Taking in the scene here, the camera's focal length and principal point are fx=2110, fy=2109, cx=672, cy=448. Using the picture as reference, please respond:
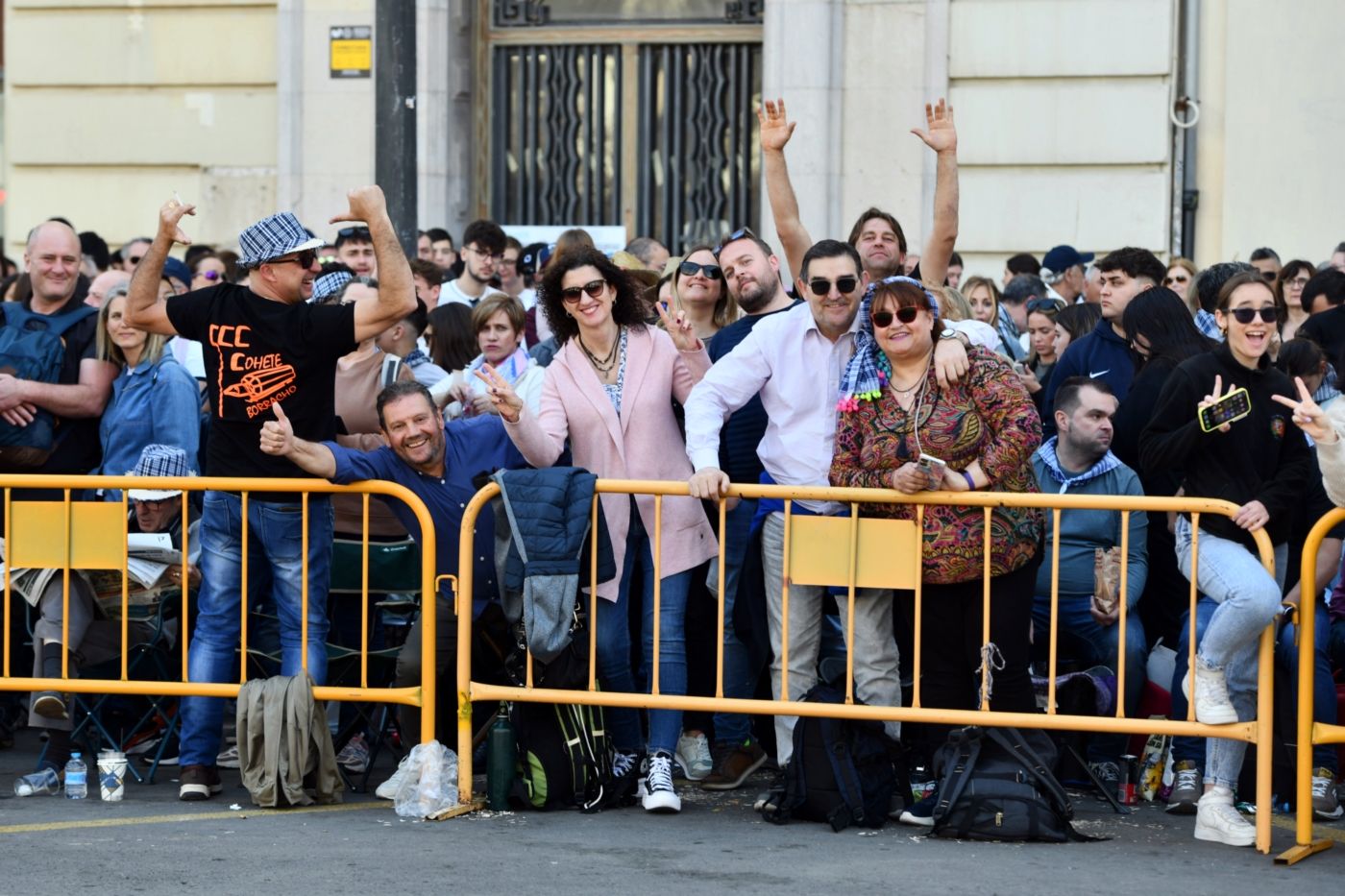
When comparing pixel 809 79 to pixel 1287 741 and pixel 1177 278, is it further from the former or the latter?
pixel 1287 741

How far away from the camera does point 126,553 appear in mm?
8125

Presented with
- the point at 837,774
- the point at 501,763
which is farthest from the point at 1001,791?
the point at 501,763

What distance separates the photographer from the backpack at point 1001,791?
7.26 meters

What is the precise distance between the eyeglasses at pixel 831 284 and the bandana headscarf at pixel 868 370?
0.26 ft

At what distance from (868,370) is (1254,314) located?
140 centimetres

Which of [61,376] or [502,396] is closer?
[502,396]

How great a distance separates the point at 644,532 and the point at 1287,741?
2500mm

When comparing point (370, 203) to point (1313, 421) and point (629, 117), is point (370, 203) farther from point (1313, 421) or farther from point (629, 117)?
point (629, 117)

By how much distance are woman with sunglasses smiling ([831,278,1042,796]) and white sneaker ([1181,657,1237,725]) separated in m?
0.59

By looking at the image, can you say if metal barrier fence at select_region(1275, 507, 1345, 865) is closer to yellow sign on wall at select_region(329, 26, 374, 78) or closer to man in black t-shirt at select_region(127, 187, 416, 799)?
man in black t-shirt at select_region(127, 187, 416, 799)

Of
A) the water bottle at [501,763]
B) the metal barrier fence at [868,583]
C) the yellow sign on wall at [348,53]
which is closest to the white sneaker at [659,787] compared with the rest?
the metal barrier fence at [868,583]

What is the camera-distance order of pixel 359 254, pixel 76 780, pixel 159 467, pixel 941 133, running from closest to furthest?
pixel 76 780 < pixel 159 467 < pixel 941 133 < pixel 359 254

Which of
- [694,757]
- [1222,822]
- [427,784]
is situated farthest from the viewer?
[694,757]

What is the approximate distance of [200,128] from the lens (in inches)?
615
